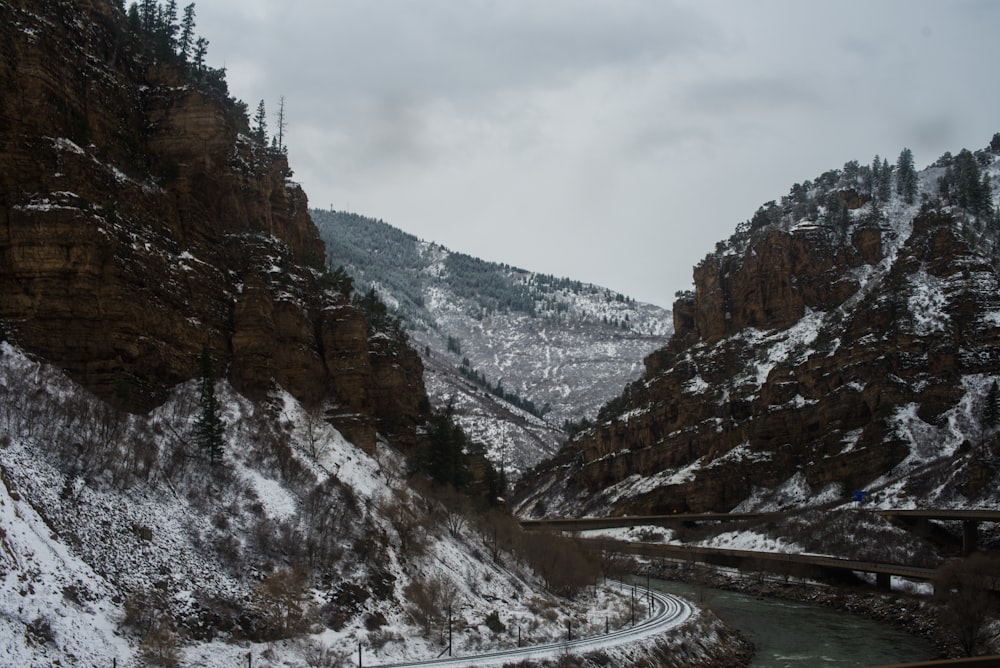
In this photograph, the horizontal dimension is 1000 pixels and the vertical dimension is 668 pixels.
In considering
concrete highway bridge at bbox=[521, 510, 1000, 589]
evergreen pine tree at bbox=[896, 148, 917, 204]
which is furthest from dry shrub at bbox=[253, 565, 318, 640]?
evergreen pine tree at bbox=[896, 148, 917, 204]

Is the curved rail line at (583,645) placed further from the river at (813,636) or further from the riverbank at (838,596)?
the riverbank at (838,596)

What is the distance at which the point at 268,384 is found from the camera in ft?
206

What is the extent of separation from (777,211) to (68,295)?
156532 mm

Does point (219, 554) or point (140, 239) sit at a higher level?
point (140, 239)

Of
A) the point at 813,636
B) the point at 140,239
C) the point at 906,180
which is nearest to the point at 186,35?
the point at 140,239

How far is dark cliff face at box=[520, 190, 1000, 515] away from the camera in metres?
116

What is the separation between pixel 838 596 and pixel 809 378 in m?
59.4

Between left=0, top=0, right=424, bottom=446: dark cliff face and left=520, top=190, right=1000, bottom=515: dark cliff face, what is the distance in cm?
7181

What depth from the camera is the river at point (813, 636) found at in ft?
172

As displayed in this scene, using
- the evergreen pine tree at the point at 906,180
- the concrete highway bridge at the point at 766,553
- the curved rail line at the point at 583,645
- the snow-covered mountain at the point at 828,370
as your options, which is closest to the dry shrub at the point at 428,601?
the curved rail line at the point at 583,645

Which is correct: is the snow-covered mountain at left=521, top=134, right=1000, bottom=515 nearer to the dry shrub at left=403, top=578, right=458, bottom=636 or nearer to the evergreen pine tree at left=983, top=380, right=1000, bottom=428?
the evergreen pine tree at left=983, top=380, right=1000, bottom=428

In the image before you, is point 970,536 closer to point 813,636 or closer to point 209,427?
point 813,636

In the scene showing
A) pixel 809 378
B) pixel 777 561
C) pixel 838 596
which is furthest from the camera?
pixel 809 378

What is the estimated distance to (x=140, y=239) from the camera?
55.1 meters
